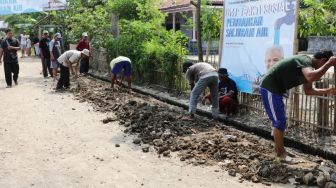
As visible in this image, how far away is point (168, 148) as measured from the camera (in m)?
6.86

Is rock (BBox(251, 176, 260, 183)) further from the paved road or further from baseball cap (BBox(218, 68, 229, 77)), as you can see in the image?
baseball cap (BBox(218, 68, 229, 77))

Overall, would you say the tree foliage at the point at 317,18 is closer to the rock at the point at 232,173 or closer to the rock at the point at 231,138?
the rock at the point at 231,138

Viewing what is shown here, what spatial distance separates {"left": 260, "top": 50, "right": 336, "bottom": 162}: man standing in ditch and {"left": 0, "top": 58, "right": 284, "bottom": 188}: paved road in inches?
40.7

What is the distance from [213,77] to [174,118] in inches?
43.2

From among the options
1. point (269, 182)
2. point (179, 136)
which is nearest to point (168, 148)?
point (179, 136)

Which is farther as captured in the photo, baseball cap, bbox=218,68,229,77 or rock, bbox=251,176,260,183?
baseball cap, bbox=218,68,229,77

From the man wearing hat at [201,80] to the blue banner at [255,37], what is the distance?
24.5 inches

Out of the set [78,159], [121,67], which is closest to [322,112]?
[78,159]

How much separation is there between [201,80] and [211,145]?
2086 mm

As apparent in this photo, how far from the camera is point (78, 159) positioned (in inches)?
251

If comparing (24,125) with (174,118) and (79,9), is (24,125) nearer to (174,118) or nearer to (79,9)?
(174,118)

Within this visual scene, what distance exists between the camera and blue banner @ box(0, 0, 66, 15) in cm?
2145

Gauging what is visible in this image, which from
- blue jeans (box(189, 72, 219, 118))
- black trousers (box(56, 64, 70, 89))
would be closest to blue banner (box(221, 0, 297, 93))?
blue jeans (box(189, 72, 219, 118))

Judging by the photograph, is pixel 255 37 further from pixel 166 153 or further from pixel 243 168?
pixel 243 168
